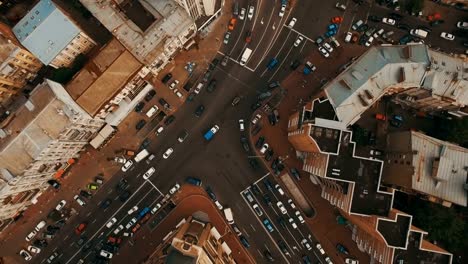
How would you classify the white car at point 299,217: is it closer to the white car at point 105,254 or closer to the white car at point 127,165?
the white car at point 127,165

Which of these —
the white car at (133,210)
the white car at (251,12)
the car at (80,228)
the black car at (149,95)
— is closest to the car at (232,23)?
the white car at (251,12)

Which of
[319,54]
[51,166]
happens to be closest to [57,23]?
[51,166]

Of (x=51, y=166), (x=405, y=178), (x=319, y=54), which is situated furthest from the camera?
(x=319, y=54)

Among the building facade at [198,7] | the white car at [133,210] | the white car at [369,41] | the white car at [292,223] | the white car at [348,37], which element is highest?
the white car at [369,41]

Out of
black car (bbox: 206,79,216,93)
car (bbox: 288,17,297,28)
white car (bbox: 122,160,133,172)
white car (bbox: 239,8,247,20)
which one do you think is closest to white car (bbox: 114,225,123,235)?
white car (bbox: 122,160,133,172)

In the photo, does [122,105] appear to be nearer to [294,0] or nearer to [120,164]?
[120,164]

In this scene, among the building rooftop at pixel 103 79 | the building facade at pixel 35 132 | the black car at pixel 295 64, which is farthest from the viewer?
the black car at pixel 295 64
